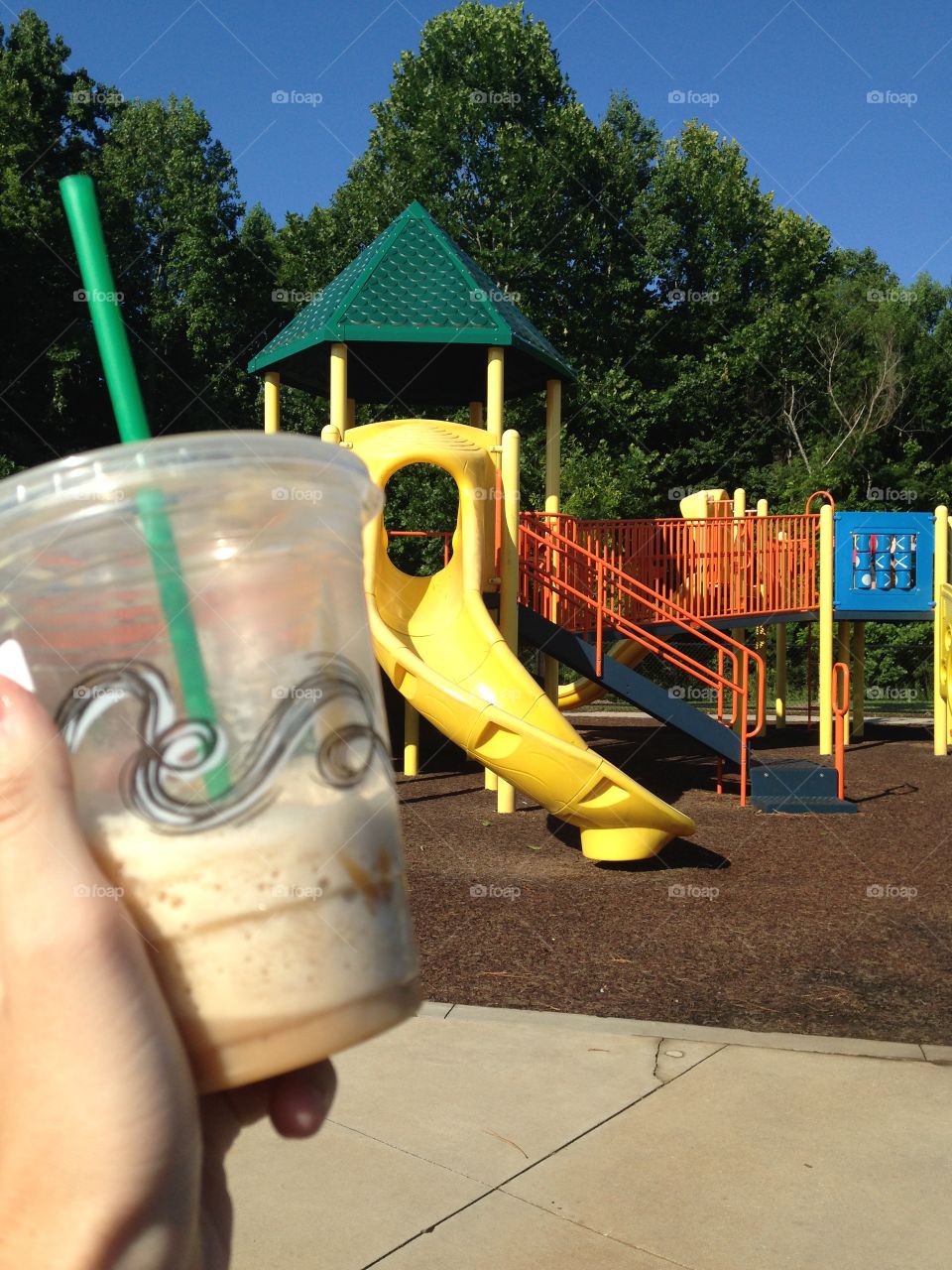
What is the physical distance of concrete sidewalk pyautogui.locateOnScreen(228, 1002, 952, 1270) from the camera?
10.8ft

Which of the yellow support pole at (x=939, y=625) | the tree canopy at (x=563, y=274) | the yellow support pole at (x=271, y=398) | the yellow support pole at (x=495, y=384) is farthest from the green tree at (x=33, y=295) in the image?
the yellow support pole at (x=939, y=625)

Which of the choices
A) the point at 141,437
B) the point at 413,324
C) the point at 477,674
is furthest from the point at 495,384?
the point at 141,437

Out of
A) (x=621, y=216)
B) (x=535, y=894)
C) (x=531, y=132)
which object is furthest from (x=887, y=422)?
(x=535, y=894)

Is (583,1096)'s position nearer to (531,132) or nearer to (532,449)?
(532,449)

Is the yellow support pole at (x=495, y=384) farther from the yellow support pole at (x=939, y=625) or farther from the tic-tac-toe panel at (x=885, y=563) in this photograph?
the yellow support pole at (x=939, y=625)

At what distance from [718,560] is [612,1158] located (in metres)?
11.4

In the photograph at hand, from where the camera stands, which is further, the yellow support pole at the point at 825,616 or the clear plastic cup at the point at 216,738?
the yellow support pole at the point at 825,616

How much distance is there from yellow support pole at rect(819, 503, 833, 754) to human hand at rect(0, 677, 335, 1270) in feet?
49.5

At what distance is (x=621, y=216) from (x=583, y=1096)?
→ 32831mm

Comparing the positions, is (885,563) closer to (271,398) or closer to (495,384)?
(495,384)

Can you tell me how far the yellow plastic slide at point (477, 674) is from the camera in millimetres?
8516

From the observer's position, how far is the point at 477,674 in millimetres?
9641

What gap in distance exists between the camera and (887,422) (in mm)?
33188

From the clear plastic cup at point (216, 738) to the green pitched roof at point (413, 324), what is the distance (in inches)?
422
